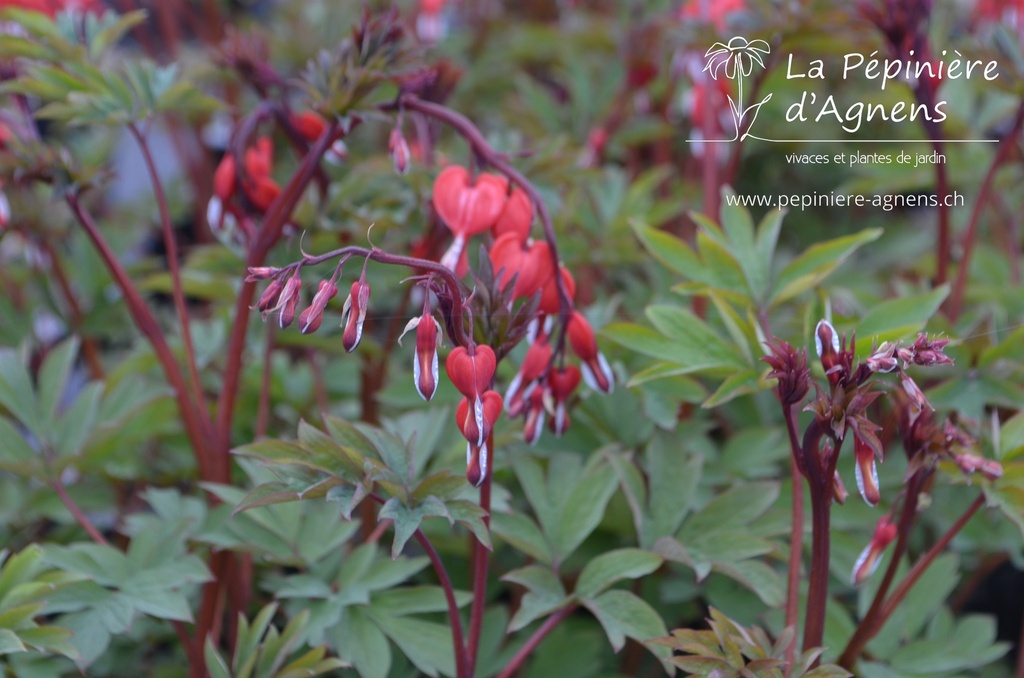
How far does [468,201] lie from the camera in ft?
2.87

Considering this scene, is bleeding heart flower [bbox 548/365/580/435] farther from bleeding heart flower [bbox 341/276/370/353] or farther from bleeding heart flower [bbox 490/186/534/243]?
bleeding heart flower [bbox 341/276/370/353]

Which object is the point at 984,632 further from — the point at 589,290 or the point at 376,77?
the point at 376,77

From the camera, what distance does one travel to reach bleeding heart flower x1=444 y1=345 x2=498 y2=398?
67 cm

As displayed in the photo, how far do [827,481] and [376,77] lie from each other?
58cm

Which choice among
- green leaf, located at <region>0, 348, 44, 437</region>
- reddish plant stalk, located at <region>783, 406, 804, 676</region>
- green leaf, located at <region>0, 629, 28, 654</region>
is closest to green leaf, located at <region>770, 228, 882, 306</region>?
reddish plant stalk, located at <region>783, 406, 804, 676</region>

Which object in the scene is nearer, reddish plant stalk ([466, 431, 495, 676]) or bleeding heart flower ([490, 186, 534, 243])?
reddish plant stalk ([466, 431, 495, 676])

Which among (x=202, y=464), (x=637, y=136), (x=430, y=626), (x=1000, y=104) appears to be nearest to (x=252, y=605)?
(x=202, y=464)

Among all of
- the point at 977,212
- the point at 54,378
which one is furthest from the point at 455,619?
the point at 977,212

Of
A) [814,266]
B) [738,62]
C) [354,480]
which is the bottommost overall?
[354,480]

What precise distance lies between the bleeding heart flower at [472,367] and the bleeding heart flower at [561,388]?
0.70ft

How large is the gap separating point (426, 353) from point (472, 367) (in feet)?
0.12

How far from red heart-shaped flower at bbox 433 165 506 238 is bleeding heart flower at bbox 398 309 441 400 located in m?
0.24

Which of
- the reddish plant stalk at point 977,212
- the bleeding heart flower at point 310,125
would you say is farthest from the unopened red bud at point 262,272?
the reddish plant stalk at point 977,212

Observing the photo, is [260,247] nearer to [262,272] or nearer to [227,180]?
[227,180]
